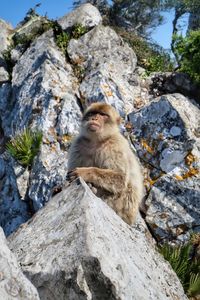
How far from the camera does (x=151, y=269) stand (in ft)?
14.4

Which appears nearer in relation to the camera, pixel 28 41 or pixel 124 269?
pixel 124 269

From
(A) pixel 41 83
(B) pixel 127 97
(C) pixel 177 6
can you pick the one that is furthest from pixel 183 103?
(C) pixel 177 6

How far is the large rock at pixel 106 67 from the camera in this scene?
1038cm

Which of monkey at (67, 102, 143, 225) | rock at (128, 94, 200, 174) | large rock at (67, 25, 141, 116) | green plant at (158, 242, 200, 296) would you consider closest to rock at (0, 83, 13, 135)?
large rock at (67, 25, 141, 116)

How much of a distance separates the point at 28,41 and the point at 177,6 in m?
7.62

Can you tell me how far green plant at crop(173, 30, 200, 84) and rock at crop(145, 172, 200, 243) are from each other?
2.94m

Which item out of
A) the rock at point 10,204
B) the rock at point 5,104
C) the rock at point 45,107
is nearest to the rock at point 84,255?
the rock at point 45,107

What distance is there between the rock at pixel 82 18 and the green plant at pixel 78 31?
0.11 m

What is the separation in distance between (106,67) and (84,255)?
798cm

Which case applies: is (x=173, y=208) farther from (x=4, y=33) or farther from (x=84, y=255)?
(x=4, y=33)

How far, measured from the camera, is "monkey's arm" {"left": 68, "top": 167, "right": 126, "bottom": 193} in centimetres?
556

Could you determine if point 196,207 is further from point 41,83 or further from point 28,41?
point 28,41

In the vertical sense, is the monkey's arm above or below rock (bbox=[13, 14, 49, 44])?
below

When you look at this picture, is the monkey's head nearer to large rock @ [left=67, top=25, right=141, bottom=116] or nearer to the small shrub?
large rock @ [left=67, top=25, right=141, bottom=116]
